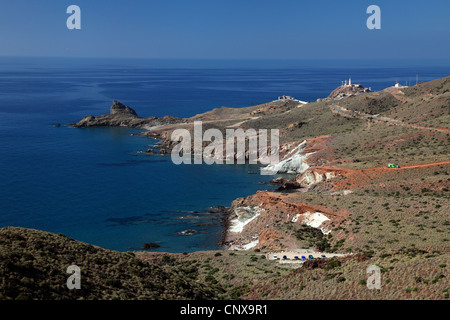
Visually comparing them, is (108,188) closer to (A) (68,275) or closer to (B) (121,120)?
(A) (68,275)

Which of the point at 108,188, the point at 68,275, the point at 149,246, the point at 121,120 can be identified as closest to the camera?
the point at 68,275

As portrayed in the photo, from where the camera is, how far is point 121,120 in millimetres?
123438

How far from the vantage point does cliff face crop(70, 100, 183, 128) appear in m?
119

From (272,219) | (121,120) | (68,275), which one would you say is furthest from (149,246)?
(121,120)

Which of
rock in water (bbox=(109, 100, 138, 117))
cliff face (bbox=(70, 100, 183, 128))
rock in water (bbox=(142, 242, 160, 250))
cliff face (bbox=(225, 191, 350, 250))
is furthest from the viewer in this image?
rock in water (bbox=(109, 100, 138, 117))

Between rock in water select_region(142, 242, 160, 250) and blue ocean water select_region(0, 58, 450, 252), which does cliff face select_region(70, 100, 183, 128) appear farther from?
rock in water select_region(142, 242, 160, 250)

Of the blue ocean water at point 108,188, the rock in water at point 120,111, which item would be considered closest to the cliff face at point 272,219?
the blue ocean water at point 108,188

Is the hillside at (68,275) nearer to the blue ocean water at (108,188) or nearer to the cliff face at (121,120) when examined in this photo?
the blue ocean water at (108,188)

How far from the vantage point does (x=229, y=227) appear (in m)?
49.0

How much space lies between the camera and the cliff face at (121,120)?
119250 mm

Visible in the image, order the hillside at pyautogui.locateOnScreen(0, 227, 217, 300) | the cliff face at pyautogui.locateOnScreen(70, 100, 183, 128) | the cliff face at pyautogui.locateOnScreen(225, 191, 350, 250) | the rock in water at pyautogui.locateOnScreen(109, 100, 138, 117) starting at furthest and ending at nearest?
the rock in water at pyautogui.locateOnScreen(109, 100, 138, 117)
the cliff face at pyautogui.locateOnScreen(70, 100, 183, 128)
the cliff face at pyautogui.locateOnScreen(225, 191, 350, 250)
the hillside at pyautogui.locateOnScreen(0, 227, 217, 300)

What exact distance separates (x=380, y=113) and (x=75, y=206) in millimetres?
61582

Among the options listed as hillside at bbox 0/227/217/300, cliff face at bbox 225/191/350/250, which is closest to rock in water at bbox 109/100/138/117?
cliff face at bbox 225/191/350/250

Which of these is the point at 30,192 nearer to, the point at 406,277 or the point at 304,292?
the point at 304,292
